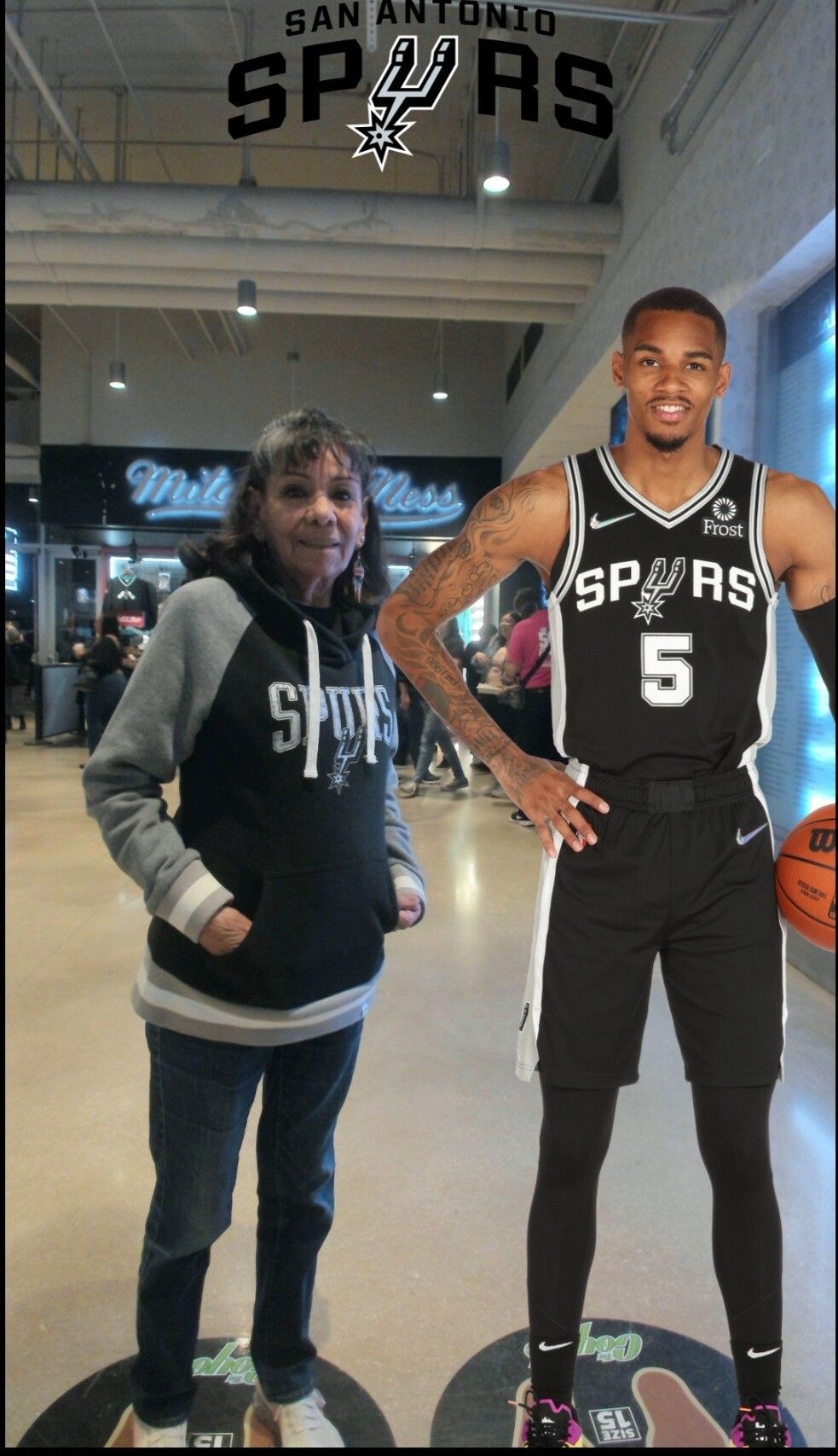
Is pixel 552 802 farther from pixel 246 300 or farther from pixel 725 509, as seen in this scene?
pixel 246 300

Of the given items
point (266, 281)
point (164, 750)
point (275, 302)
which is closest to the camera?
point (164, 750)

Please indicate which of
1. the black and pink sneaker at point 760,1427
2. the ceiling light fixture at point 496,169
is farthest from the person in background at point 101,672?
the black and pink sneaker at point 760,1427

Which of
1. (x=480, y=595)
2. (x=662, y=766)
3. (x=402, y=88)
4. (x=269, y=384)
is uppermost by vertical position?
(x=402, y=88)

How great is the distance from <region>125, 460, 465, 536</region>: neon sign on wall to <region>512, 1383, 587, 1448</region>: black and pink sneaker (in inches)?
50.4

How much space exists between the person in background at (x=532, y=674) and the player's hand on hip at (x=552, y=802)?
14 cm

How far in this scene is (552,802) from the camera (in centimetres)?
117

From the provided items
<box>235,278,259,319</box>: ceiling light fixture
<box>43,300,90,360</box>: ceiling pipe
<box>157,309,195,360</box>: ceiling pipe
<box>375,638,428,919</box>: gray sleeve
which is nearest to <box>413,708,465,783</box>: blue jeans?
<box>375,638,428,919</box>: gray sleeve

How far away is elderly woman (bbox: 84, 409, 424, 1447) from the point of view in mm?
1096

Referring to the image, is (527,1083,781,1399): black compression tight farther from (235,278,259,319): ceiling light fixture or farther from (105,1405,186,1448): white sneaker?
(235,278,259,319): ceiling light fixture

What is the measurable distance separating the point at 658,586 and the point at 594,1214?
0.87m

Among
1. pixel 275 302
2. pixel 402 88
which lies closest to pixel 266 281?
pixel 275 302

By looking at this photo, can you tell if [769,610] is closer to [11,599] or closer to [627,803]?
[627,803]

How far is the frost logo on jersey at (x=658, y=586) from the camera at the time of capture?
1.15 m

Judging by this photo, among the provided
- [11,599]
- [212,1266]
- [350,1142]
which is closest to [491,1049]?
[350,1142]
